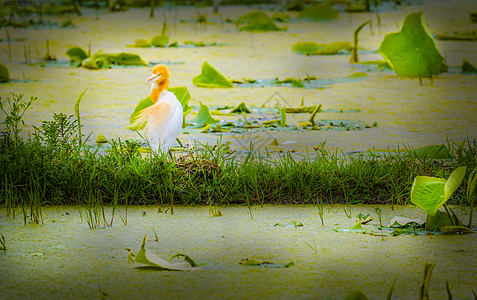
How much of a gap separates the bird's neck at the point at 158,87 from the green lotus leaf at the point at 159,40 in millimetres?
2475

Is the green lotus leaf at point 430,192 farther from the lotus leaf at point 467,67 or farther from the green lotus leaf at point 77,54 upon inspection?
the green lotus leaf at point 77,54

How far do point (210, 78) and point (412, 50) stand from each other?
0.97 m

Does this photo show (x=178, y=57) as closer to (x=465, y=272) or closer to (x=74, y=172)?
(x=74, y=172)

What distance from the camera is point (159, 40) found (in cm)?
477

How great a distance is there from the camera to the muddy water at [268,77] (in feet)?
8.97

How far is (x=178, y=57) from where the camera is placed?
4406 millimetres

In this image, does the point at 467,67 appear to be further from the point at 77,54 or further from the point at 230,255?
the point at 230,255

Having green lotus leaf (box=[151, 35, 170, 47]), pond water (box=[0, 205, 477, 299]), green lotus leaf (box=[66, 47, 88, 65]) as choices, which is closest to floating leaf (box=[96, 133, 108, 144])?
pond water (box=[0, 205, 477, 299])

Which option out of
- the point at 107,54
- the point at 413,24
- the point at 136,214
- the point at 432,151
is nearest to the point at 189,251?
the point at 136,214

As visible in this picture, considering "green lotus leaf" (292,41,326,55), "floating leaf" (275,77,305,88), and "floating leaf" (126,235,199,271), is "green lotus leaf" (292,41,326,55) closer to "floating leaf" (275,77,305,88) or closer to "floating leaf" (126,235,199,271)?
"floating leaf" (275,77,305,88)

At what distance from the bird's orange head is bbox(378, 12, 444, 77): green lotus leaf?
5.13 feet

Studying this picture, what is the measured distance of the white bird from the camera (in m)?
2.17

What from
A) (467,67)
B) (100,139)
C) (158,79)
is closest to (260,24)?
(467,67)

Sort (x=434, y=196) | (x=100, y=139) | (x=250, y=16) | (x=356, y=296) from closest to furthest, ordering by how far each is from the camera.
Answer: (x=356, y=296) → (x=434, y=196) → (x=100, y=139) → (x=250, y=16)
